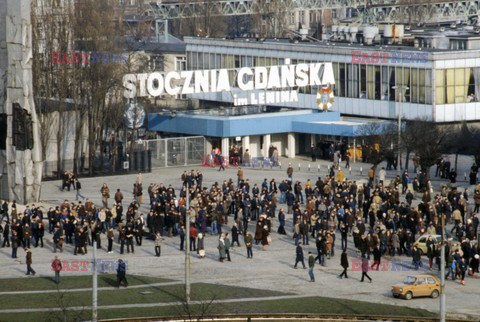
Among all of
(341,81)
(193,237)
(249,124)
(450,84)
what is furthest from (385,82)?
(193,237)

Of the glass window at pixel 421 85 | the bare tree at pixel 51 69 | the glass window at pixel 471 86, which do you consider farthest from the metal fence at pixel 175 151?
the glass window at pixel 471 86

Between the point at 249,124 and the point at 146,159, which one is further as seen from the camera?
the point at 249,124

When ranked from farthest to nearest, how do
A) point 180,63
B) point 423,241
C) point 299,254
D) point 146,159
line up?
point 180,63
point 146,159
point 423,241
point 299,254

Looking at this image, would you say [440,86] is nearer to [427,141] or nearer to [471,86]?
[471,86]

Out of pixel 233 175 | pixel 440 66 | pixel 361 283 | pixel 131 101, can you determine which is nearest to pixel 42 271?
pixel 361 283

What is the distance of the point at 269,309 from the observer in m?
52.7

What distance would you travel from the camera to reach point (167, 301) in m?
54.2

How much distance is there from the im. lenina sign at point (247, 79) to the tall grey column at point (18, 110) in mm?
24709

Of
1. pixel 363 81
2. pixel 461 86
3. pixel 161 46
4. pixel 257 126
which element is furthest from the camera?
pixel 161 46

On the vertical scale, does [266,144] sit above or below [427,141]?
below

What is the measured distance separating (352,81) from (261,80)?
6.87m

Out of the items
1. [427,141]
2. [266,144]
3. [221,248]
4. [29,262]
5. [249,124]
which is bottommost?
[29,262]

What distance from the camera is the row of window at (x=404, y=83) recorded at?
99.6m

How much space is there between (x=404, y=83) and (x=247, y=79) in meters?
12.8
